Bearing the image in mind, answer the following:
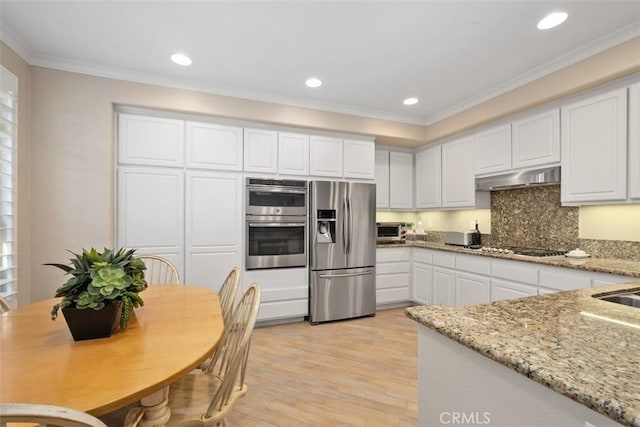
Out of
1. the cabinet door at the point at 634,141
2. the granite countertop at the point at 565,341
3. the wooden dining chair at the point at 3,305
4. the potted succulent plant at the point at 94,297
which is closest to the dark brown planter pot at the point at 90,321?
the potted succulent plant at the point at 94,297

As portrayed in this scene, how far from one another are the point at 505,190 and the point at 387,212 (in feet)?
5.37

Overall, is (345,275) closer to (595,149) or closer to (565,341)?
(595,149)

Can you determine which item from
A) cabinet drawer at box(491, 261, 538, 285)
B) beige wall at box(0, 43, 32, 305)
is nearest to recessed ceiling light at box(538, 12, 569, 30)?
cabinet drawer at box(491, 261, 538, 285)

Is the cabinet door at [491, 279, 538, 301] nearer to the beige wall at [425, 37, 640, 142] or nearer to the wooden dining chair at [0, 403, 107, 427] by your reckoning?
the beige wall at [425, 37, 640, 142]

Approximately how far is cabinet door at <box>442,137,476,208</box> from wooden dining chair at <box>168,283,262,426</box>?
3123mm

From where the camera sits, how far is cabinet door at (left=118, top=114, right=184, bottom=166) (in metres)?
2.89

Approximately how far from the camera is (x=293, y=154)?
3.52 meters

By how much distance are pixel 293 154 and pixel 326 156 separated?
43 cm

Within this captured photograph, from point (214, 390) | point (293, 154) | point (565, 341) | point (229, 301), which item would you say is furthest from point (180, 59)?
point (565, 341)

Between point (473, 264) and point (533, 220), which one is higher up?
point (533, 220)

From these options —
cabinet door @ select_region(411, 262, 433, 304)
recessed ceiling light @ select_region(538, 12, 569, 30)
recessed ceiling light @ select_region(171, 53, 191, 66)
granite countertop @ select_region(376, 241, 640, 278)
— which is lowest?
cabinet door @ select_region(411, 262, 433, 304)

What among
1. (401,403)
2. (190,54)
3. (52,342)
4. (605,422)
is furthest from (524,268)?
(190,54)

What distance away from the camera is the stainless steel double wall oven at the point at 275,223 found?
3322 millimetres

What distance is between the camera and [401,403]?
1951mm
